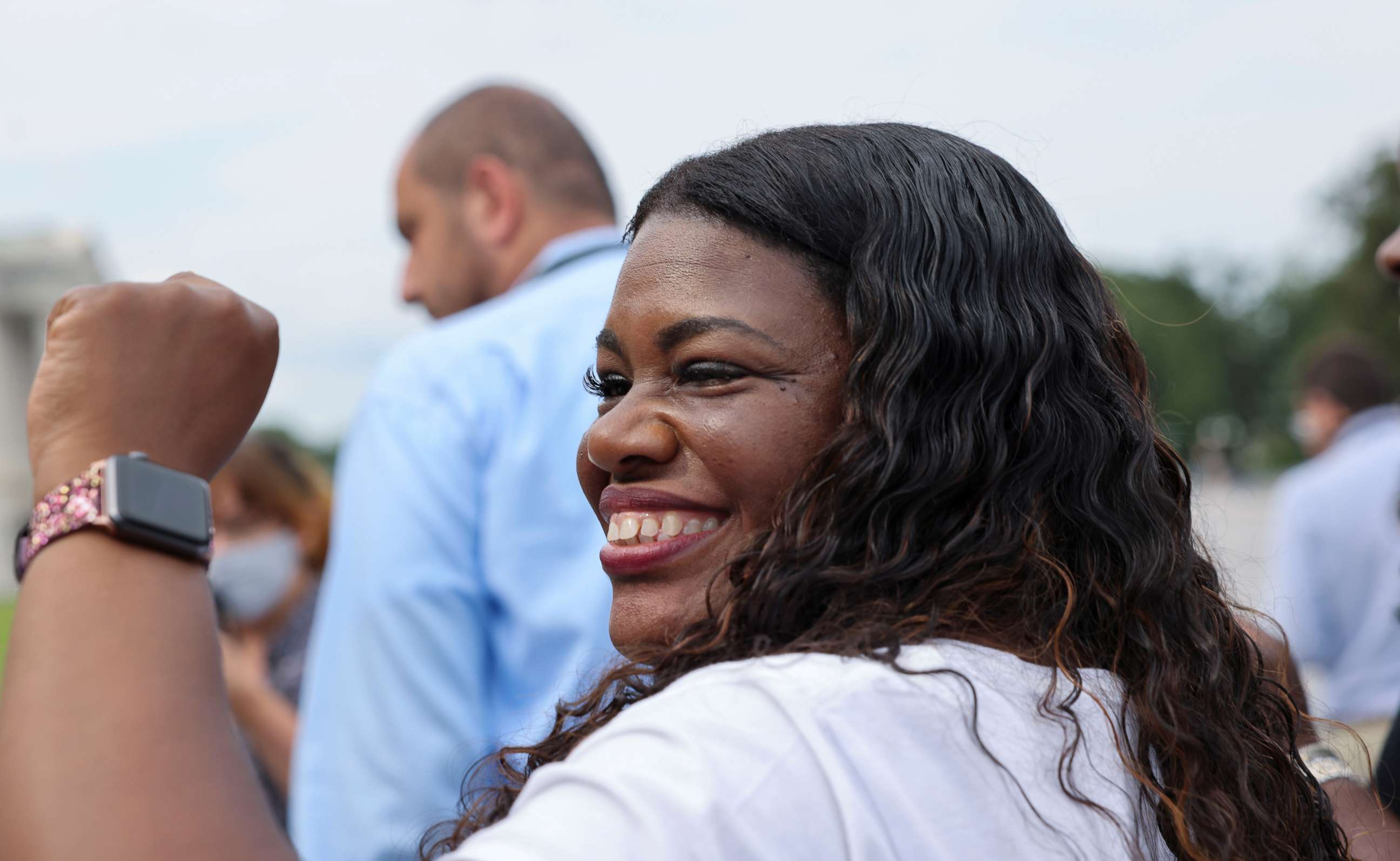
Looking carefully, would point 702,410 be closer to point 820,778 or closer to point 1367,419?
point 820,778

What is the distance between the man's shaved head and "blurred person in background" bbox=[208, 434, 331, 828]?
57.4 inches

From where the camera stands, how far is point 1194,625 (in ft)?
5.12

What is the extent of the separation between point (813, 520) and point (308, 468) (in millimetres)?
4188

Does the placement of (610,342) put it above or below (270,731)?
above

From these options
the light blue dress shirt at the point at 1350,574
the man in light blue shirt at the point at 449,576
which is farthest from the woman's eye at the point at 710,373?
the light blue dress shirt at the point at 1350,574

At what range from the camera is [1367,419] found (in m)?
6.46

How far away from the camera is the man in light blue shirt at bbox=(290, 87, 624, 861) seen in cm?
295

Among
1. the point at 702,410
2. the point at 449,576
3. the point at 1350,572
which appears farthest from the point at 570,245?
the point at 1350,572

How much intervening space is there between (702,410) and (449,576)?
1.53 metres

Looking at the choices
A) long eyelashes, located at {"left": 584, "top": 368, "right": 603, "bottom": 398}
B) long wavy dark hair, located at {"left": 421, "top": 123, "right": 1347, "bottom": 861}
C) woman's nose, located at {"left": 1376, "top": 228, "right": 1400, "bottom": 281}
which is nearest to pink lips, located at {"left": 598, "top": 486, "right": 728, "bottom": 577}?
long wavy dark hair, located at {"left": 421, "top": 123, "right": 1347, "bottom": 861}

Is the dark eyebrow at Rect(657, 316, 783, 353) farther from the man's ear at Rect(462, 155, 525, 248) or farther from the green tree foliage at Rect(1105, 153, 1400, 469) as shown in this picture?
the green tree foliage at Rect(1105, 153, 1400, 469)

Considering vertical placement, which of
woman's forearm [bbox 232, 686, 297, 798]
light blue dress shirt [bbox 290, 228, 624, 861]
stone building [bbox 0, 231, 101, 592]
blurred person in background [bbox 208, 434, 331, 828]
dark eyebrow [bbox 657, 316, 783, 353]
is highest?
dark eyebrow [bbox 657, 316, 783, 353]

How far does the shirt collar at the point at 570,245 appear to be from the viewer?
11.8 ft

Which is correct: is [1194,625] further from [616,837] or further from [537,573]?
[537,573]
